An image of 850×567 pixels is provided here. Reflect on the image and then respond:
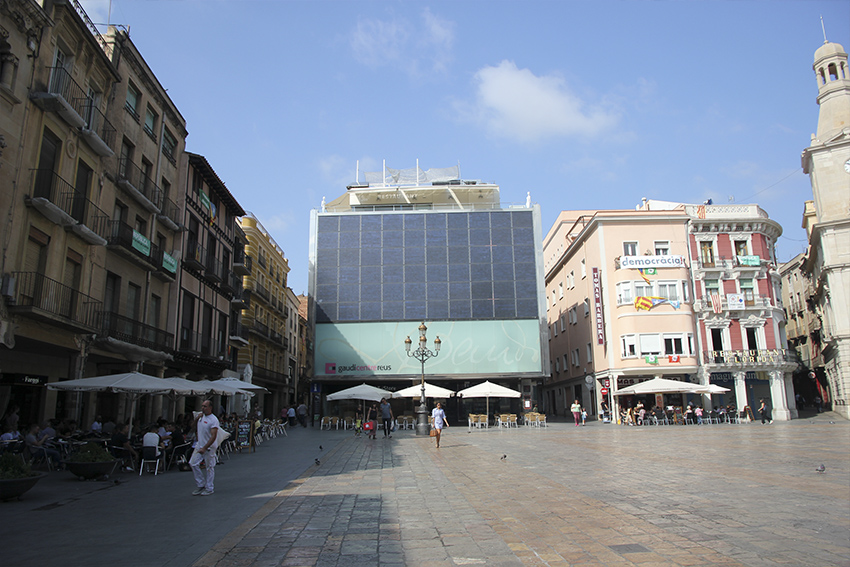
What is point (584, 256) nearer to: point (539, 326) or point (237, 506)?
point (539, 326)

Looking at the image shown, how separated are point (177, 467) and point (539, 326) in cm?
3132

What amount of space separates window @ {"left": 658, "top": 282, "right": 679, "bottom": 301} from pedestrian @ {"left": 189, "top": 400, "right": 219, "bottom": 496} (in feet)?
116

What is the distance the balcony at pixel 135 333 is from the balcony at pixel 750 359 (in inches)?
1277

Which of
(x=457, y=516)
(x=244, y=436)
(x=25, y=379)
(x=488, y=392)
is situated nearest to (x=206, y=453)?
(x=457, y=516)

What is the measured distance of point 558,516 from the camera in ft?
24.5

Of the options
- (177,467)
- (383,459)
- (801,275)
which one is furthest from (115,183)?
(801,275)

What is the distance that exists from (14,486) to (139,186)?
664 inches

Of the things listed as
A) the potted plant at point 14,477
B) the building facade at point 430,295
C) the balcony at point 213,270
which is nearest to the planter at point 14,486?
the potted plant at point 14,477

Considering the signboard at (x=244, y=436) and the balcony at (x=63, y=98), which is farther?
the signboard at (x=244, y=436)

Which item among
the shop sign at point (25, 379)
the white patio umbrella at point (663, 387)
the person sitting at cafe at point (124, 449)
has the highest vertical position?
the white patio umbrella at point (663, 387)

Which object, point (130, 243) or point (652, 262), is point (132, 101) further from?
point (652, 262)

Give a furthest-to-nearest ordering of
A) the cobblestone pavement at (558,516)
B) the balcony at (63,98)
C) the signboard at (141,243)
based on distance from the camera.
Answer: the signboard at (141,243), the balcony at (63,98), the cobblestone pavement at (558,516)

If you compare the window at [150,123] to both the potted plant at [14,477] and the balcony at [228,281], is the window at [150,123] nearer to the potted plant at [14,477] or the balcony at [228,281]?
the balcony at [228,281]

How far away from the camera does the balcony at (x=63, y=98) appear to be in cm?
1678
